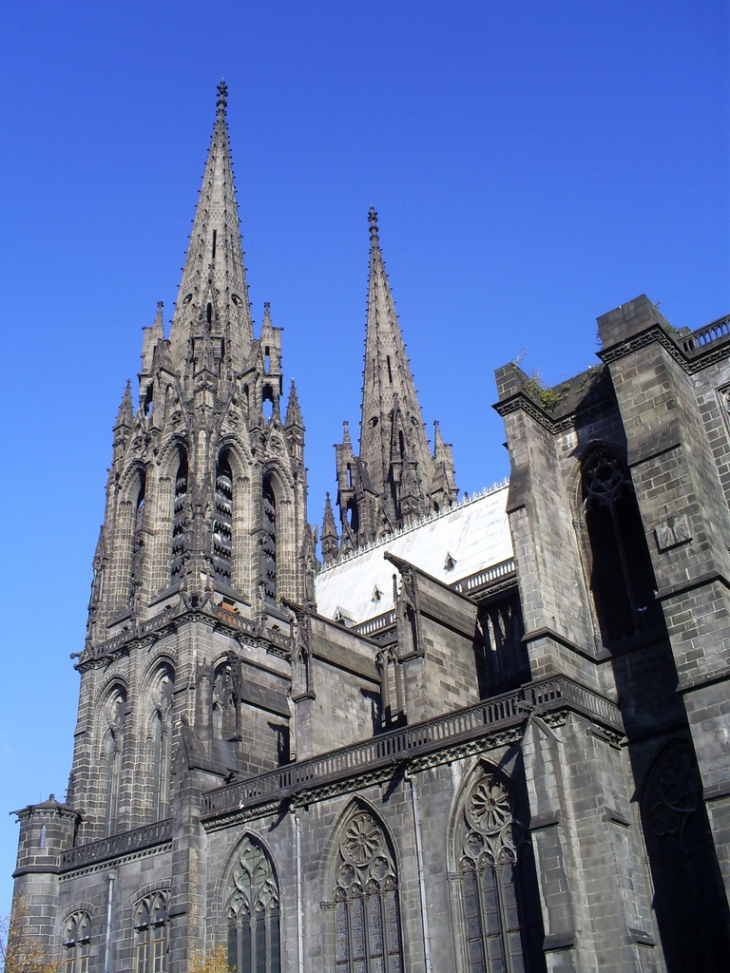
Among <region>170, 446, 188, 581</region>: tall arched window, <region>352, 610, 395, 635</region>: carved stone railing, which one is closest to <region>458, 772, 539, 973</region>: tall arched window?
<region>352, 610, 395, 635</region>: carved stone railing

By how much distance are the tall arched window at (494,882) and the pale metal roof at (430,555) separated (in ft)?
56.8

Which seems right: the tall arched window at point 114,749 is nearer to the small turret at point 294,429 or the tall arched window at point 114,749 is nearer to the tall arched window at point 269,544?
the tall arched window at point 269,544

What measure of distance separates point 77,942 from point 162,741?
24.7 feet

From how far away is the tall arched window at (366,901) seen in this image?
23.2m

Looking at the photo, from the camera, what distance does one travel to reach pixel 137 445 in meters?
46.1

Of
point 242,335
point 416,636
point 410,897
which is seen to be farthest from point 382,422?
point 410,897

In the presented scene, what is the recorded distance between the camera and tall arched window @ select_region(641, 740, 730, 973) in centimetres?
1984

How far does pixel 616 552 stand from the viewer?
2584 centimetres

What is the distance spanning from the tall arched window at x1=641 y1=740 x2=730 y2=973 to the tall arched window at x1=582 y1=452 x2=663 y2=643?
364cm

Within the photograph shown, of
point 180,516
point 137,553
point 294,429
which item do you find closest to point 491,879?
point 137,553

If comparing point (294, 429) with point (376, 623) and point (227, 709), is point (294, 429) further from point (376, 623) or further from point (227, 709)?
point (227, 709)

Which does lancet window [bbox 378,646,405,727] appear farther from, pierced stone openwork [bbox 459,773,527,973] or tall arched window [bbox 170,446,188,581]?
tall arched window [bbox 170,446,188,581]

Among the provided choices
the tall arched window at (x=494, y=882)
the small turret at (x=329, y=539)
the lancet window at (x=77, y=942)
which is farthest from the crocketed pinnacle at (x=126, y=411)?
the tall arched window at (x=494, y=882)

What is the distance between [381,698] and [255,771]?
471cm
